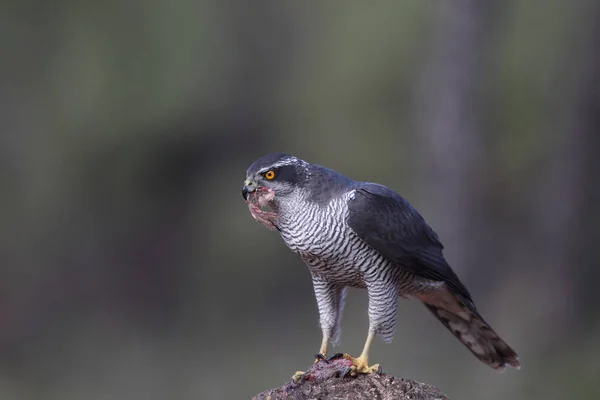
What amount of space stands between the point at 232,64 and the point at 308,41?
5.63 feet

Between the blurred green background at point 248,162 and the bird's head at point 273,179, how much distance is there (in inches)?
233

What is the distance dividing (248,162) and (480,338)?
1096 centimetres

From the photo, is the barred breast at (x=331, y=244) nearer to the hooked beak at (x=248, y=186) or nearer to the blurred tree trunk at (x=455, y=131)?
the hooked beak at (x=248, y=186)

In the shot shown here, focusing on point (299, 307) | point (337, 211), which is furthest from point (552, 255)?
point (337, 211)

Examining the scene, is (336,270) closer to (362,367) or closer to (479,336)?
(362,367)

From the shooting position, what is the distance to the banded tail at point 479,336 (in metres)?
5.90

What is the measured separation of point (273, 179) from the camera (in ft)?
17.2

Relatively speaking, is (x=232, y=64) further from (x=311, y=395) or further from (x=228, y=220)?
(x=311, y=395)

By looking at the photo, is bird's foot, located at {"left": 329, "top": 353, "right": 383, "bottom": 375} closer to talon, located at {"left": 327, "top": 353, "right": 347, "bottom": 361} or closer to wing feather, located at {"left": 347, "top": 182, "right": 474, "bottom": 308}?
talon, located at {"left": 327, "top": 353, "right": 347, "bottom": 361}

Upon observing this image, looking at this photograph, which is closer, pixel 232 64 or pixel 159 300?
pixel 159 300

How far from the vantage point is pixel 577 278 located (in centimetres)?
1177

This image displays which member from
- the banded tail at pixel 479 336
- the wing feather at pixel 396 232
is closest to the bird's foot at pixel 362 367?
the wing feather at pixel 396 232

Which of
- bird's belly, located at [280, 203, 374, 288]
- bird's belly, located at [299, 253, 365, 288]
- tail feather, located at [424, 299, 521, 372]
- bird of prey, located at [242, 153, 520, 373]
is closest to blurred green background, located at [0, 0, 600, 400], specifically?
tail feather, located at [424, 299, 521, 372]

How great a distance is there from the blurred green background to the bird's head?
592cm
